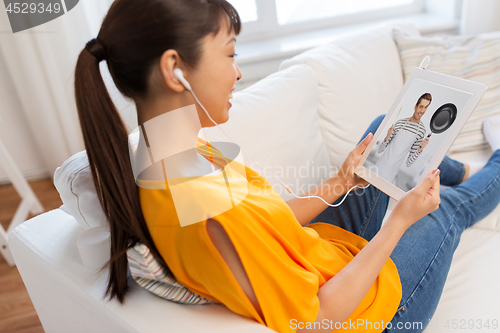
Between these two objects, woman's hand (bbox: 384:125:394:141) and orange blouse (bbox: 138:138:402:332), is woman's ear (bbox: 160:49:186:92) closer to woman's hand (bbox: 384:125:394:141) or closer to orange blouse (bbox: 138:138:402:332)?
orange blouse (bbox: 138:138:402:332)

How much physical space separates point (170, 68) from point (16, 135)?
6.72ft

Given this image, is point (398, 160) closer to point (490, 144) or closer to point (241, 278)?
point (241, 278)

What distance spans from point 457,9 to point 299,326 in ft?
7.02

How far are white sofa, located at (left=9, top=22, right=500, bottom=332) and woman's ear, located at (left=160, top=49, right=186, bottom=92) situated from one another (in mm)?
293

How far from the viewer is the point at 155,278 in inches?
25.8

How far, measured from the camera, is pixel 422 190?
2.66 ft

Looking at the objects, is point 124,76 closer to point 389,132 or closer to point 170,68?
point 170,68

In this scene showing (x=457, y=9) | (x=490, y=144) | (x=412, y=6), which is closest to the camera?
(x=490, y=144)

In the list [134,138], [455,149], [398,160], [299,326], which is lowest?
[455,149]

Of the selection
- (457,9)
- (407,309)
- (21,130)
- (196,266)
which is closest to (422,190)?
(407,309)

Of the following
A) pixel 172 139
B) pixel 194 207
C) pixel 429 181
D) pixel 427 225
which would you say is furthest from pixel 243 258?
pixel 427 225

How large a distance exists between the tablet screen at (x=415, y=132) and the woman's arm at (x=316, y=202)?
0.10 meters

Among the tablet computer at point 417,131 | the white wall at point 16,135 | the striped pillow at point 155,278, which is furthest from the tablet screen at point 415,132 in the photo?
the white wall at point 16,135

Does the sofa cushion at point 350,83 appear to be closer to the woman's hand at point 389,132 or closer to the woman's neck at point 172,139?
the woman's hand at point 389,132
